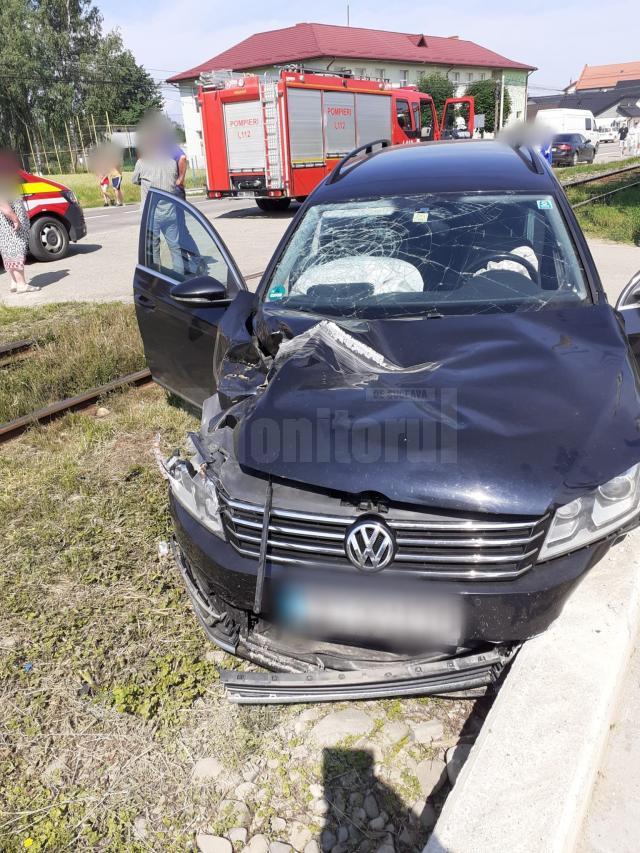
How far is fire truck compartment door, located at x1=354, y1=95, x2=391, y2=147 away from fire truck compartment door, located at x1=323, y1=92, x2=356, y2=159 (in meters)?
0.35

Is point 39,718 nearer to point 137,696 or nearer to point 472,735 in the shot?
point 137,696

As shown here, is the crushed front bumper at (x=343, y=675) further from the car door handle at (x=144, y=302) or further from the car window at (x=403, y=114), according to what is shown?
the car window at (x=403, y=114)

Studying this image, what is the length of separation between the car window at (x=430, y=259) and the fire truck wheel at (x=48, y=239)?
9.56 meters

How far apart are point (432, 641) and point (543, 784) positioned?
46 centimetres

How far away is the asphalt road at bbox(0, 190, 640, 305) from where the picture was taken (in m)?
9.45

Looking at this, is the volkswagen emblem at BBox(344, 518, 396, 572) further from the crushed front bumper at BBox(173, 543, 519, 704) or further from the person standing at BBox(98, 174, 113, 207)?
the person standing at BBox(98, 174, 113, 207)

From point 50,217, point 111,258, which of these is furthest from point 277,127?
point 50,217

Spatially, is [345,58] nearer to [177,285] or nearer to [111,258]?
[111,258]

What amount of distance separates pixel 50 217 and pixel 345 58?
4151 centimetres

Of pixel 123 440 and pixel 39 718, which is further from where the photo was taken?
pixel 123 440

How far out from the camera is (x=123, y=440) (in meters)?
4.80

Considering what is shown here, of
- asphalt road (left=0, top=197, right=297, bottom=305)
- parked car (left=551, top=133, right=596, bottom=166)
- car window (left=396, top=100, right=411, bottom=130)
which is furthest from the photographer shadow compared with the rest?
parked car (left=551, top=133, right=596, bottom=166)

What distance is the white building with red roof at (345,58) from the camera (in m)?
46.6

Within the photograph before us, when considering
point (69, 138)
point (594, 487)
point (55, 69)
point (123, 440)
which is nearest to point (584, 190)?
point (123, 440)
